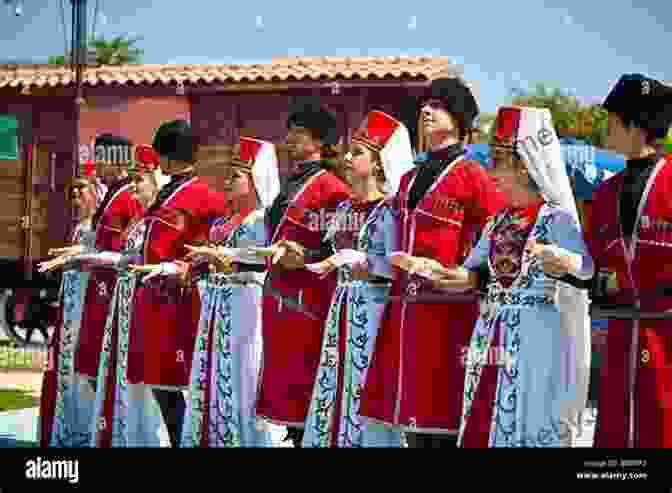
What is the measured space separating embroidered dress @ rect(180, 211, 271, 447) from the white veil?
76.5 inches

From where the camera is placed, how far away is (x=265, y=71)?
25.3 feet

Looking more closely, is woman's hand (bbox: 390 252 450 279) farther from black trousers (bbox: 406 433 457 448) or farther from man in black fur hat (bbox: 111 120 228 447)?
man in black fur hat (bbox: 111 120 228 447)

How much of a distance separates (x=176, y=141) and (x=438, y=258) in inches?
78.6

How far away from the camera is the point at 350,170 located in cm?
649

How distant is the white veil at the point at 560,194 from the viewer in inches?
218

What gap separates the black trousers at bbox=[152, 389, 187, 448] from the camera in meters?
7.65

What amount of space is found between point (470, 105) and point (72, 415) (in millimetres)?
3266

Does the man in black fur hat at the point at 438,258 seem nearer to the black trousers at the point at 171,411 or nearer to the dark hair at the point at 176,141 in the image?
the dark hair at the point at 176,141

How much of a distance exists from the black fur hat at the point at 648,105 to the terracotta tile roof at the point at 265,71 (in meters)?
1.19

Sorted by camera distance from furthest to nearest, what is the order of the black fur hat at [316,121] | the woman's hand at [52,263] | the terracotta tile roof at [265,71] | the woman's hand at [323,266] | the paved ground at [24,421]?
1. the paved ground at [24,421]
2. the woman's hand at [52,263]
3. the black fur hat at [316,121]
4. the terracotta tile roof at [265,71]
5. the woman's hand at [323,266]

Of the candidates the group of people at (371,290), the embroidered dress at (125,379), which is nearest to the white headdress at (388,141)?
the group of people at (371,290)

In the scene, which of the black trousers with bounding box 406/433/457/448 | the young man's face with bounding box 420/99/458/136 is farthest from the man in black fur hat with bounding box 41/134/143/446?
the black trousers with bounding box 406/433/457/448
